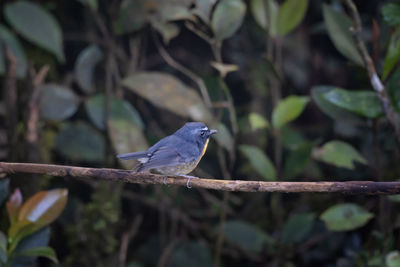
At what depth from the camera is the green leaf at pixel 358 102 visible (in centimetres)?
221

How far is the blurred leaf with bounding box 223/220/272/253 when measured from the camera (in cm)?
268

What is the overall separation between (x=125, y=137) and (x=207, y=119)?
50cm

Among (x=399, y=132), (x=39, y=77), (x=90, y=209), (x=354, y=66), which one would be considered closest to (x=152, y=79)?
(x=39, y=77)

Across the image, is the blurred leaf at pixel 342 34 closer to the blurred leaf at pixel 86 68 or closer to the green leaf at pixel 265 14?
the green leaf at pixel 265 14

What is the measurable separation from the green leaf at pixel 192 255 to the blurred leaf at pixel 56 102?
3.81 feet

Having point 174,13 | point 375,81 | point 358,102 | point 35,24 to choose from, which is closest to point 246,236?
point 358,102

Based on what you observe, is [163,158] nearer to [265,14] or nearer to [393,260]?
[265,14]

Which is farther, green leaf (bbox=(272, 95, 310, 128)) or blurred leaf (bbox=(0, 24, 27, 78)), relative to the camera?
blurred leaf (bbox=(0, 24, 27, 78))

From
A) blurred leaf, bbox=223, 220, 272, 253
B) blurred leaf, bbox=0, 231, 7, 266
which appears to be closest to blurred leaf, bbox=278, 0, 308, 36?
blurred leaf, bbox=223, 220, 272, 253

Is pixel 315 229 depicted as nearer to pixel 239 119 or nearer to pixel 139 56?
pixel 239 119

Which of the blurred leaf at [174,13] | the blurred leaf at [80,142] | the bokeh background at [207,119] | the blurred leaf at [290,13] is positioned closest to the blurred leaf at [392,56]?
the bokeh background at [207,119]

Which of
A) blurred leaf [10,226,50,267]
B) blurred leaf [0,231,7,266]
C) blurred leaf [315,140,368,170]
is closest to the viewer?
blurred leaf [0,231,7,266]

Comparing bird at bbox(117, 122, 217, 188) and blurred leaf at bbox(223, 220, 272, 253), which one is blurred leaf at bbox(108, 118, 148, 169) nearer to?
bird at bbox(117, 122, 217, 188)

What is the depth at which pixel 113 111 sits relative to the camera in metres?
2.70
